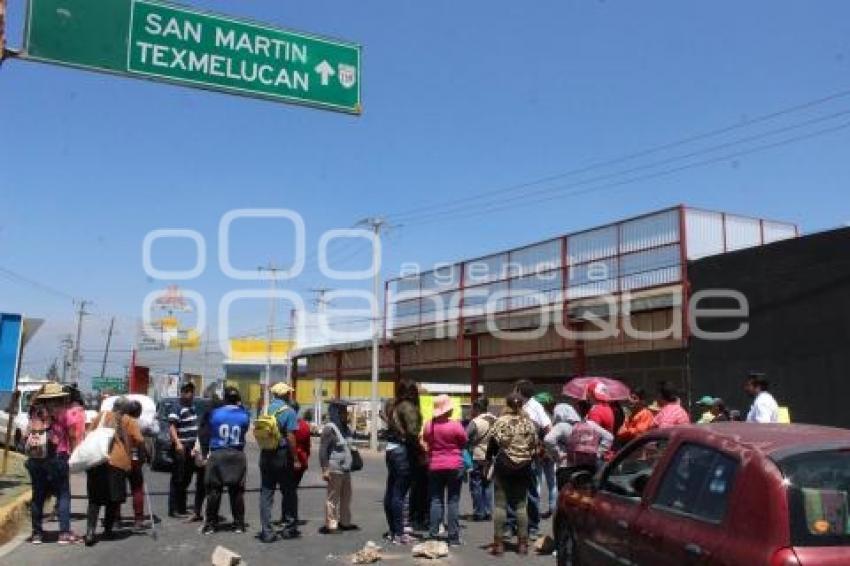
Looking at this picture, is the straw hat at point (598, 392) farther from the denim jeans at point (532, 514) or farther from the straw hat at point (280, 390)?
the straw hat at point (280, 390)

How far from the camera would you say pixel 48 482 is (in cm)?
1005

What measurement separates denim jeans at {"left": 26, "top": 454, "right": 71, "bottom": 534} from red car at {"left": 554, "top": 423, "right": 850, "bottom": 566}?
6.45 m

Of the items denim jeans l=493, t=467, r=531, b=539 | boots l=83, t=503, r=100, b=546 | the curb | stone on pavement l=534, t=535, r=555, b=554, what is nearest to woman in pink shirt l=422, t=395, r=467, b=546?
denim jeans l=493, t=467, r=531, b=539

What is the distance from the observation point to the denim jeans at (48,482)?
9945 mm

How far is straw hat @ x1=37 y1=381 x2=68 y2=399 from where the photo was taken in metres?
10.0

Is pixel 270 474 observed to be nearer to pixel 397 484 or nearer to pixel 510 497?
pixel 397 484

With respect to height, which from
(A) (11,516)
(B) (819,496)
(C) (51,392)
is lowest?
(A) (11,516)

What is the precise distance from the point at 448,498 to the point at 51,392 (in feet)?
15.4

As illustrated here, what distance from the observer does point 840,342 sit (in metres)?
16.6

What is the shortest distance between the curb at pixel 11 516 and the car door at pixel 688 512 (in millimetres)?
7841

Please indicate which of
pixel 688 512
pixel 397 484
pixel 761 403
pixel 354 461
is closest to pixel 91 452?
pixel 354 461

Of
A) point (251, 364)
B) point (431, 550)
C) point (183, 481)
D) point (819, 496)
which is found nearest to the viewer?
point (819, 496)

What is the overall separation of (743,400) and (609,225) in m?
5.80

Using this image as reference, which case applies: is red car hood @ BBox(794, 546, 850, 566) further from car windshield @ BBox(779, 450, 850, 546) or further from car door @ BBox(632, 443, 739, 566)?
car door @ BBox(632, 443, 739, 566)
